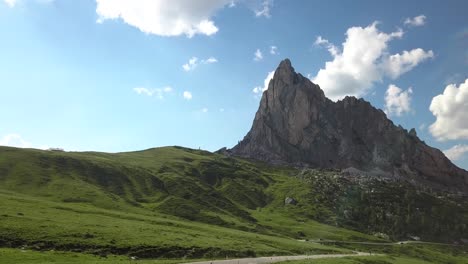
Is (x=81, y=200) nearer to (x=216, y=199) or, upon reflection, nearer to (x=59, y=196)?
(x=59, y=196)


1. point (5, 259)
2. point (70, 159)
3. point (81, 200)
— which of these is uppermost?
point (70, 159)

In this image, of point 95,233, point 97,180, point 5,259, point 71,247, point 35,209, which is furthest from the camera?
point 97,180

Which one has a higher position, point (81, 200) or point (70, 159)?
point (70, 159)

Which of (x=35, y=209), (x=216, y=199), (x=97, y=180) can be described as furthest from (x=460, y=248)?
(x=35, y=209)

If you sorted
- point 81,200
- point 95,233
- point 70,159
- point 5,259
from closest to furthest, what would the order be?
point 5,259 < point 95,233 < point 81,200 < point 70,159

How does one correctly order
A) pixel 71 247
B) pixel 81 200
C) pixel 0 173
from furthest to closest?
1. pixel 0 173
2. pixel 81 200
3. pixel 71 247

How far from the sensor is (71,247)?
228ft

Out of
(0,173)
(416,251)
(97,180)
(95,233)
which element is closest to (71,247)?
(95,233)

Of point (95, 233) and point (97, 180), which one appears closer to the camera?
point (95, 233)

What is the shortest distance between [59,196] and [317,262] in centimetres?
9449

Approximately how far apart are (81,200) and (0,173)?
3941cm

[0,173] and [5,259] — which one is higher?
[0,173]

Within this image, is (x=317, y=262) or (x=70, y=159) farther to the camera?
(x=70, y=159)

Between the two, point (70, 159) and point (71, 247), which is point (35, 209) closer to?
point (71, 247)
